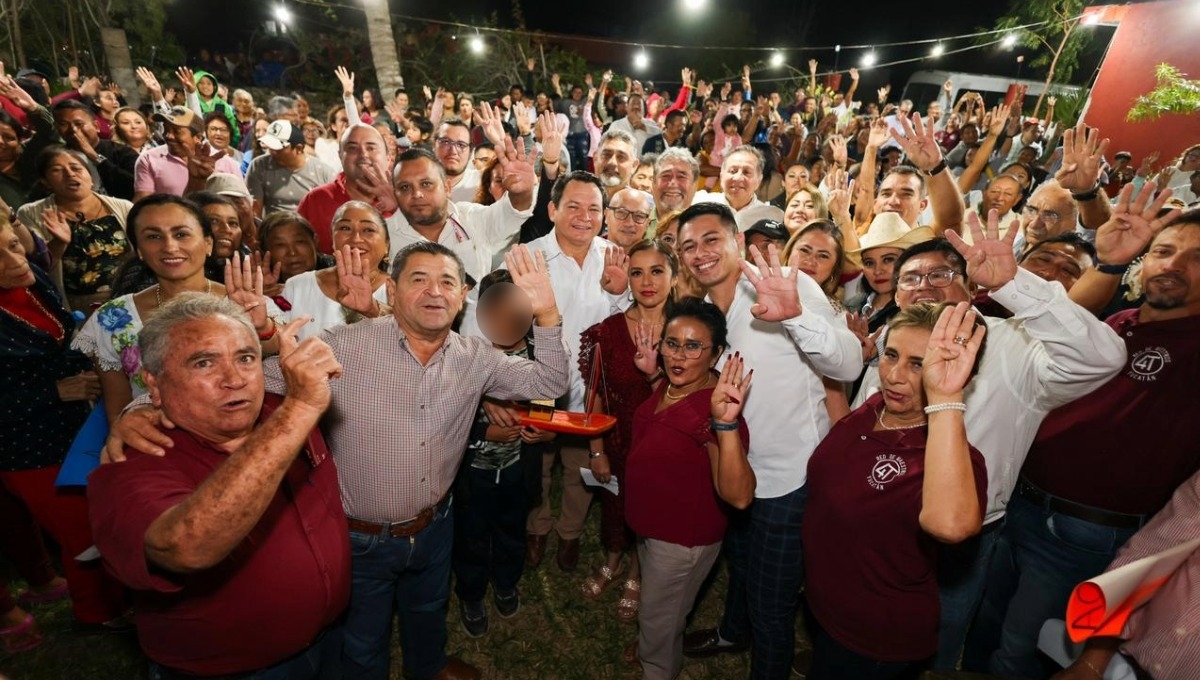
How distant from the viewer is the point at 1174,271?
2318 mm

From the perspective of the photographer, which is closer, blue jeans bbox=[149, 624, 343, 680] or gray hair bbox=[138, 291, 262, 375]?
gray hair bbox=[138, 291, 262, 375]

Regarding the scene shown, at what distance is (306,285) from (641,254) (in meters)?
2.04

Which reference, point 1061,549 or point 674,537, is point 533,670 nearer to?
point 674,537

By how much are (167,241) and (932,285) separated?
3.99 meters

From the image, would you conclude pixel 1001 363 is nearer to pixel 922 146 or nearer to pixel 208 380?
pixel 922 146

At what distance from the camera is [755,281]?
2582 mm

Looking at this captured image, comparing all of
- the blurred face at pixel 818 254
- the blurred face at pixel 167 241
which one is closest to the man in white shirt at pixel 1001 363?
the blurred face at pixel 818 254

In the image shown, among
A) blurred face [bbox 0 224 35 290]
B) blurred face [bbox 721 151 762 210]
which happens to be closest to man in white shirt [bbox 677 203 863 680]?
blurred face [bbox 721 151 762 210]

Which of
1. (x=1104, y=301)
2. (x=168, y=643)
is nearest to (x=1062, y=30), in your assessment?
(x=1104, y=301)

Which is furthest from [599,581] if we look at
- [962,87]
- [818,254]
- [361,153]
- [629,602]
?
[962,87]

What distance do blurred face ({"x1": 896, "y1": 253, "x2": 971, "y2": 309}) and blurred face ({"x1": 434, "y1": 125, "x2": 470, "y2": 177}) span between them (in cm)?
450

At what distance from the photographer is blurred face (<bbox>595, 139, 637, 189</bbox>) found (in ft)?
19.2

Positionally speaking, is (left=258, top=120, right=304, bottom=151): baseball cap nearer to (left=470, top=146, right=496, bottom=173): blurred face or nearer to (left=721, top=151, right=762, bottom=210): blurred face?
(left=470, top=146, right=496, bottom=173): blurred face

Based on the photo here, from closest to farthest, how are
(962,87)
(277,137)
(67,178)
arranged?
(67,178), (277,137), (962,87)
